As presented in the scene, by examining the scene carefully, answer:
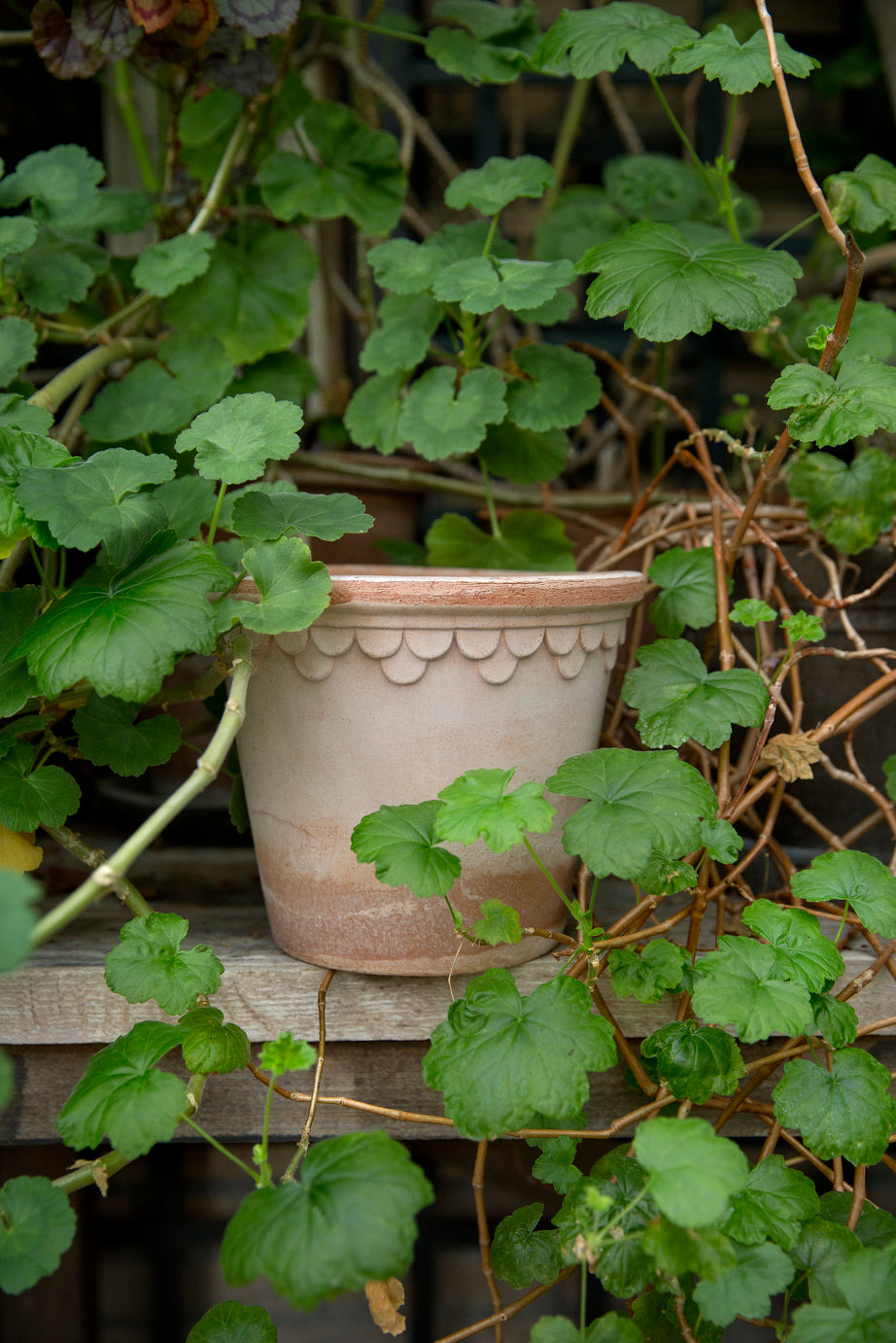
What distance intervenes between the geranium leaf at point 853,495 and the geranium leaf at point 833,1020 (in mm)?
522

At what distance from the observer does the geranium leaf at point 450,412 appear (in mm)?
1071

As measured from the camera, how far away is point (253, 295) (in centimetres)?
130

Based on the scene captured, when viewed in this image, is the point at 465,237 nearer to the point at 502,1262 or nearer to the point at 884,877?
the point at 884,877

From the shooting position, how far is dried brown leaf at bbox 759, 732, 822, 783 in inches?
37.0

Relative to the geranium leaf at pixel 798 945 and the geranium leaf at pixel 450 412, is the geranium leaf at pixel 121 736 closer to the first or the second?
the geranium leaf at pixel 450 412

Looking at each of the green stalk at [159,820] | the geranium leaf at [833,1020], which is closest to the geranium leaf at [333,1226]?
the green stalk at [159,820]

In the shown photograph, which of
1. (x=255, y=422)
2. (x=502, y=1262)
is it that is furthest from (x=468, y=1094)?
(x=255, y=422)

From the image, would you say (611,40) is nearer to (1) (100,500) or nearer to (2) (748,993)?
(1) (100,500)

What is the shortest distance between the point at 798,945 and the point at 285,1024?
474mm

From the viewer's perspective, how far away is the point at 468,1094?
0.69 meters

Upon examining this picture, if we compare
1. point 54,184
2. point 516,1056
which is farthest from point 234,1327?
point 54,184

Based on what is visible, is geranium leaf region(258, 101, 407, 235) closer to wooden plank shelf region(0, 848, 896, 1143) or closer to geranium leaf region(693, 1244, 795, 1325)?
wooden plank shelf region(0, 848, 896, 1143)

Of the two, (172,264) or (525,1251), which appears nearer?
(525,1251)

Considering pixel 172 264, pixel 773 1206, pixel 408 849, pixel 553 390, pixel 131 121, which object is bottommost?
pixel 773 1206
